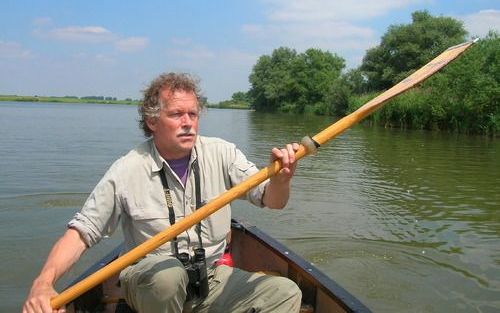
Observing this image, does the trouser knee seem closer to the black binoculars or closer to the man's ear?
the black binoculars

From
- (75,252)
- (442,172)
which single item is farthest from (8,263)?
(442,172)

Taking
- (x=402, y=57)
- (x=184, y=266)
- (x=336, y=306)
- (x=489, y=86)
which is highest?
(x=402, y=57)

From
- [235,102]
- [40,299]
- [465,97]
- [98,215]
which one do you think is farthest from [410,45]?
[235,102]

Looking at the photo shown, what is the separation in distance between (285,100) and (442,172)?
2246 inches

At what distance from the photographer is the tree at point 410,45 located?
1550 inches

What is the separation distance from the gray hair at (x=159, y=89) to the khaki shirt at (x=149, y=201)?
0.19 meters

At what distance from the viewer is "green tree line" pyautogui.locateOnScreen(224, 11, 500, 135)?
74.5ft

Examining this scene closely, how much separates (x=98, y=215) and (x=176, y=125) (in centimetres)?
61

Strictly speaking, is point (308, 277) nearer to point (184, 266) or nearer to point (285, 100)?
point (184, 266)

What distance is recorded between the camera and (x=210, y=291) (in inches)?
107

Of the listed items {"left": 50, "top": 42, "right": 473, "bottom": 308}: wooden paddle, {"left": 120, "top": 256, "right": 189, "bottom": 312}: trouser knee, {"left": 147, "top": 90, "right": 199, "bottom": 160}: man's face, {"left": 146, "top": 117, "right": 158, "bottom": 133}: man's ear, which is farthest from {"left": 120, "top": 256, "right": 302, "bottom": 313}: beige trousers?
{"left": 146, "top": 117, "right": 158, "bottom": 133}: man's ear

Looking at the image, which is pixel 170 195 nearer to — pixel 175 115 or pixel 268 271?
pixel 175 115

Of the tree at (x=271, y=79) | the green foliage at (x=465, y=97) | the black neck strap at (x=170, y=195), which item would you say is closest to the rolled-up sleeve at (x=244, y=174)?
the black neck strap at (x=170, y=195)

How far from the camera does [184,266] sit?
2518mm
